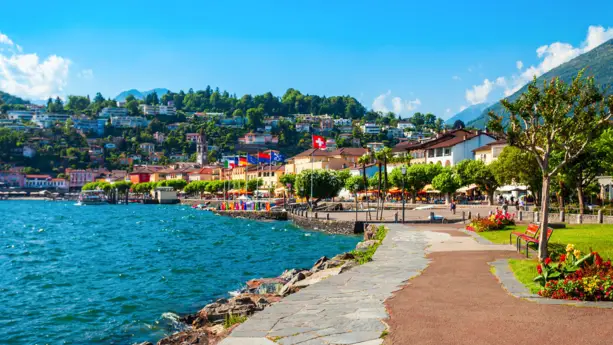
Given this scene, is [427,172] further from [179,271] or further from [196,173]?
[196,173]

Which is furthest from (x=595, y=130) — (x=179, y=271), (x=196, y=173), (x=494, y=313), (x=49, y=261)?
(x=196, y=173)

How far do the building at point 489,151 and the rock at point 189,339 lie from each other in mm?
72133

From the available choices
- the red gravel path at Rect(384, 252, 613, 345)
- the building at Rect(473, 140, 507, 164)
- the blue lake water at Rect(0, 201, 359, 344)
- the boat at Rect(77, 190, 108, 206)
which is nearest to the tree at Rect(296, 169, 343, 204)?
the building at Rect(473, 140, 507, 164)

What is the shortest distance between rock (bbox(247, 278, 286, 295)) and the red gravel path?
775cm

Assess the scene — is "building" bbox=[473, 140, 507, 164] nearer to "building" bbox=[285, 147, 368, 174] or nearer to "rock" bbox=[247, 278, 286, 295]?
"building" bbox=[285, 147, 368, 174]

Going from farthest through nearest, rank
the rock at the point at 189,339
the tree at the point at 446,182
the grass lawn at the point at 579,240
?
the tree at the point at 446,182 < the grass lawn at the point at 579,240 < the rock at the point at 189,339

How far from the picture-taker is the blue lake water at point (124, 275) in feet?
60.2

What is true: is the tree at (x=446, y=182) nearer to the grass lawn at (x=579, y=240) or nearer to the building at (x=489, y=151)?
the building at (x=489, y=151)

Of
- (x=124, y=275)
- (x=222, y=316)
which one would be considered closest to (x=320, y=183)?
(x=124, y=275)

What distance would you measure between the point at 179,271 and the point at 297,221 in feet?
121

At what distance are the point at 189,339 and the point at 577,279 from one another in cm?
862

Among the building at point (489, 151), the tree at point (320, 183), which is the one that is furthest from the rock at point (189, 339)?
the building at point (489, 151)

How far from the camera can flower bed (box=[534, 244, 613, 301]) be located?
11.7 metres

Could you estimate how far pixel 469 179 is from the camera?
70812mm
